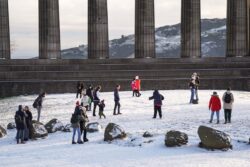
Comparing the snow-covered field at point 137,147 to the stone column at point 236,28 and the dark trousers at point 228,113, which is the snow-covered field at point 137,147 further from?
the stone column at point 236,28

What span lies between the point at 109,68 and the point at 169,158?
3174cm

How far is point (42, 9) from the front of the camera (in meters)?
51.8

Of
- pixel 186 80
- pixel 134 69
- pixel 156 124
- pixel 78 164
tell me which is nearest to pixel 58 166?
pixel 78 164

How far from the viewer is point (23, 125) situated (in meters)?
25.2

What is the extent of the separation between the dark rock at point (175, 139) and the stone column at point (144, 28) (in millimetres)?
31736

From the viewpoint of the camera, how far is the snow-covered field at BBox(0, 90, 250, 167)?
66.4ft

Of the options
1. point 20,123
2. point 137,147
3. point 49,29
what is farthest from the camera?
point 49,29

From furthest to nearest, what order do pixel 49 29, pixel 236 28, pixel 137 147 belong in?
pixel 236 28 → pixel 49 29 → pixel 137 147

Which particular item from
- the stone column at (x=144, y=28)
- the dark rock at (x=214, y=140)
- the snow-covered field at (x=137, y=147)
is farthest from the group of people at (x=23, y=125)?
the stone column at (x=144, y=28)

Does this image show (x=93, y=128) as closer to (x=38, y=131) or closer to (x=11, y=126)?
(x=38, y=131)

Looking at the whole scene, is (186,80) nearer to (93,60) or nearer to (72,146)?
(93,60)

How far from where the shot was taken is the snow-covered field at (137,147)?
797 inches

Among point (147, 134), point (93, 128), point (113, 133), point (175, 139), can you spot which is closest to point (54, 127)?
point (93, 128)

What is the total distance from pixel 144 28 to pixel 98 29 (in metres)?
4.79
